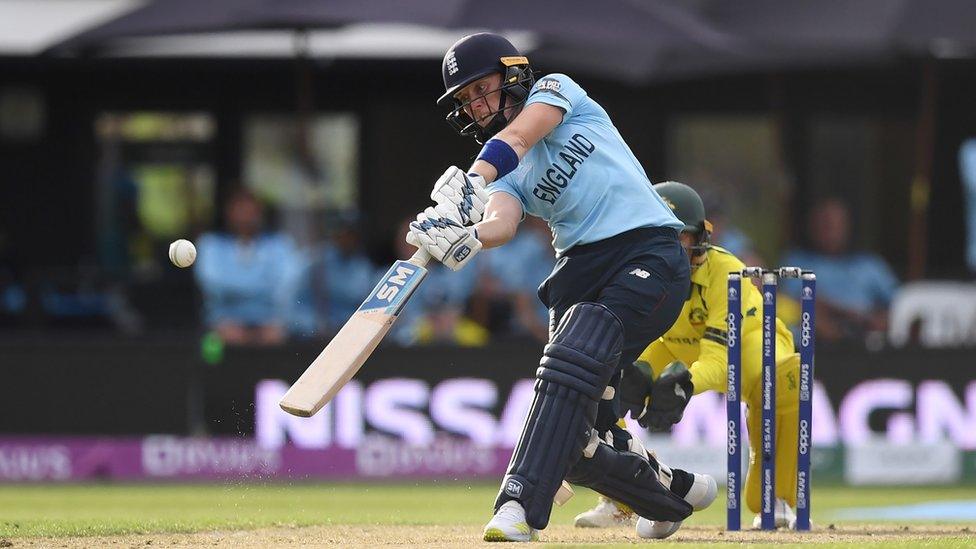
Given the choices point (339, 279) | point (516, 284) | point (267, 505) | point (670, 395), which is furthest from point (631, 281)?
point (339, 279)

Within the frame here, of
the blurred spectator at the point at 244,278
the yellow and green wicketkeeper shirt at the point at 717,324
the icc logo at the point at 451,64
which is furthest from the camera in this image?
the blurred spectator at the point at 244,278

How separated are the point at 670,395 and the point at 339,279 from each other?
19.5ft

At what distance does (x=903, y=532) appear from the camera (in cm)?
650

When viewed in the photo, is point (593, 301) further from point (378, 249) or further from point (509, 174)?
point (378, 249)

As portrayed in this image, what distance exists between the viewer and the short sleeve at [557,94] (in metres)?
5.54

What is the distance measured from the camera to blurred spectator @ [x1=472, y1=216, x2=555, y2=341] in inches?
455

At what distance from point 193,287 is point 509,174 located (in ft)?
28.1

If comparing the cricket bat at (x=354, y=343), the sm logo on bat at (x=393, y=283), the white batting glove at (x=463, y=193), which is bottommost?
the cricket bat at (x=354, y=343)

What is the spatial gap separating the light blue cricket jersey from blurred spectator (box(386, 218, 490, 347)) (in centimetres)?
538

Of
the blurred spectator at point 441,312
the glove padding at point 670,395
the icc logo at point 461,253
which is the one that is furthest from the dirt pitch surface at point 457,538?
the blurred spectator at point 441,312

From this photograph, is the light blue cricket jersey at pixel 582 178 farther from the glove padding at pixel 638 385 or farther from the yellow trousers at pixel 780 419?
the yellow trousers at pixel 780 419

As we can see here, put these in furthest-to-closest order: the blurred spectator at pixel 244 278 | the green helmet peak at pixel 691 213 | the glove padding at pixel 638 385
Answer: the blurred spectator at pixel 244 278 → the green helmet peak at pixel 691 213 → the glove padding at pixel 638 385

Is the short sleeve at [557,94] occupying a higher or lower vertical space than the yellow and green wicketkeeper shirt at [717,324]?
higher

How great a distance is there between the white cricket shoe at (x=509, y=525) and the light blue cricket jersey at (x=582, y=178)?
91 cm
